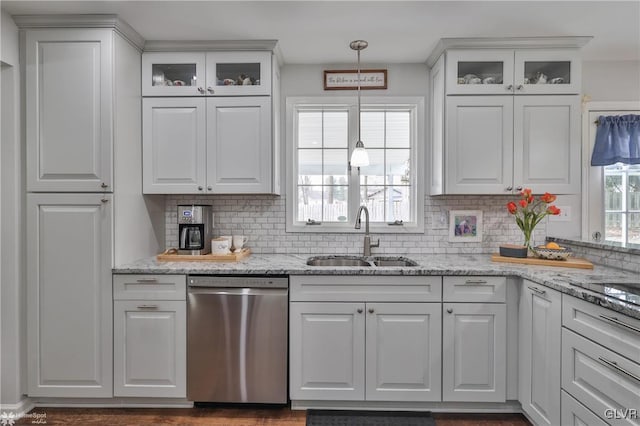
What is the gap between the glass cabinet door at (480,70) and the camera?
246cm

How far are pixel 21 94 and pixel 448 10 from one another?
2680 mm

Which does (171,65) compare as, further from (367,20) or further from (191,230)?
(367,20)

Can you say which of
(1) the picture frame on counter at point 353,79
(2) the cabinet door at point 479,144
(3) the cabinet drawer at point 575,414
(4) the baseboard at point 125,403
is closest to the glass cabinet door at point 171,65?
(1) the picture frame on counter at point 353,79

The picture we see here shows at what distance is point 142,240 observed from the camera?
99.0 inches

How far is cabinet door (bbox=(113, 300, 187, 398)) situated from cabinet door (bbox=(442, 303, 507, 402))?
1.65 meters

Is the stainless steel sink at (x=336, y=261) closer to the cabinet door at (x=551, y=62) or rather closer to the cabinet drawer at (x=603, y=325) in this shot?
the cabinet drawer at (x=603, y=325)

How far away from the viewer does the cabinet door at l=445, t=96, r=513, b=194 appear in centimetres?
248

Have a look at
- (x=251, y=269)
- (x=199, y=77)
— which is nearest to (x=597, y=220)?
(x=251, y=269)

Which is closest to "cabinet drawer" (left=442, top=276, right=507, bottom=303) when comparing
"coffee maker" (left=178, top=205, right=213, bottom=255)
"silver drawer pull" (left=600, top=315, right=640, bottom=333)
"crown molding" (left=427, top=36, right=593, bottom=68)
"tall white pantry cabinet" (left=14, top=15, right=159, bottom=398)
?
"silver drawer pull" (left=600, top=315, right=640, bottom=333)

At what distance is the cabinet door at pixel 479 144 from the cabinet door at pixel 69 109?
230 centimetres

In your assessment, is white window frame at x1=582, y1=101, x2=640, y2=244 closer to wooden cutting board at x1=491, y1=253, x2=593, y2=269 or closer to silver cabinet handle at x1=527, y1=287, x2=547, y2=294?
wooden cutting board at x1=491, y1=253, x2=593, y2=269

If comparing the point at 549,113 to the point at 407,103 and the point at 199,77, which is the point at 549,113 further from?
the point at 199,77

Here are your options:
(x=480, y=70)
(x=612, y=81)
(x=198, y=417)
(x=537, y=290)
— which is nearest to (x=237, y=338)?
(x=198, y=417)

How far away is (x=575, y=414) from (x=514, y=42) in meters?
2.29
